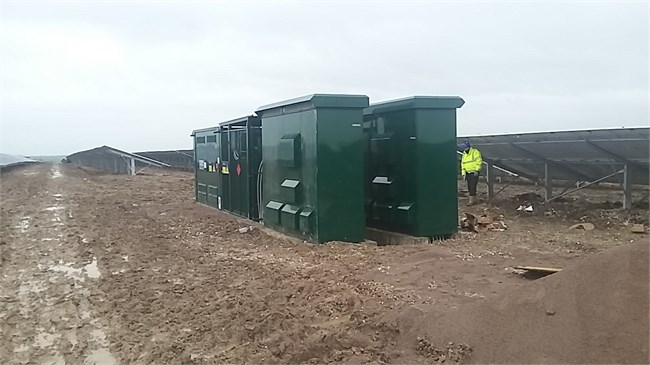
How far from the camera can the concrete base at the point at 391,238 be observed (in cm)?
946

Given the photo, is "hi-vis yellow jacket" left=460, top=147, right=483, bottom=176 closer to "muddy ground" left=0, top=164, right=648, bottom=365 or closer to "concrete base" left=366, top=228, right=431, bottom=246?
"muddy ground" left=0, top=164, right=648, bottom=365

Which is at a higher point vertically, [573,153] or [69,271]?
[573,153]

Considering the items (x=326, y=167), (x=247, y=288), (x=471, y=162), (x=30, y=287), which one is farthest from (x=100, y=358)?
(x=471, y=162)

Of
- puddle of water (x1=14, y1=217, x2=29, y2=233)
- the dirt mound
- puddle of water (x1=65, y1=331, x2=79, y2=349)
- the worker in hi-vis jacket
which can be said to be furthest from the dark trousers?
puddle of water (x1=65, y1=331, x2=79, y2=349)

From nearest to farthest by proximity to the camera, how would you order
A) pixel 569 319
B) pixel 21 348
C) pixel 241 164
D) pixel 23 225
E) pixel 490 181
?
pixel 569 319 < pixel 21 348 < pixel 241 164 < pixel 23 225 < pixel 490 181

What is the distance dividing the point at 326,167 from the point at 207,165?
8112mm

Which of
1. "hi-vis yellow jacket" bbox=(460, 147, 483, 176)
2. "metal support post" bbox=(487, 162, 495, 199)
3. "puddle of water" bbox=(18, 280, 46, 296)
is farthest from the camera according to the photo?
"metal support post" bbox=(487, 162, 495, 199)

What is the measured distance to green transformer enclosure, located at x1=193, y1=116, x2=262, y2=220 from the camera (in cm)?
1255

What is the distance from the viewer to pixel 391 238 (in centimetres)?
1009

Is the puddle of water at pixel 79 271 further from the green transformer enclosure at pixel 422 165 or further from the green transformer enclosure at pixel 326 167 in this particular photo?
the green transformer enclosure at pixel 422 165

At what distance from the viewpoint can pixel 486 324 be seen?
14.7ft

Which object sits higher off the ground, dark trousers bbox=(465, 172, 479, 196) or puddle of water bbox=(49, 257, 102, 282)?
dark trousers bbox=(465, 172, 479, 196)

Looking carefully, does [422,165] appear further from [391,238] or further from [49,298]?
[49,298]

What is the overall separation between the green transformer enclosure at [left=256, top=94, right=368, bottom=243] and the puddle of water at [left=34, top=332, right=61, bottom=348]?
426 cm
